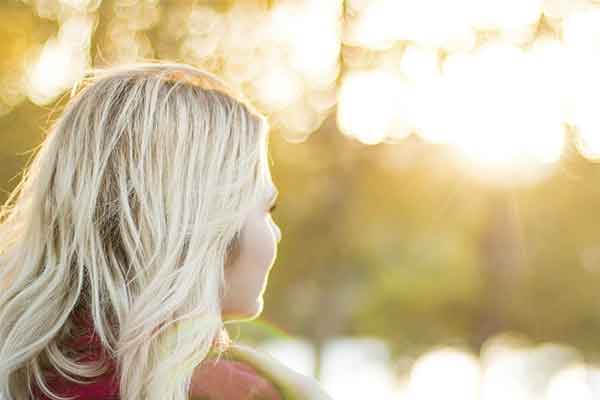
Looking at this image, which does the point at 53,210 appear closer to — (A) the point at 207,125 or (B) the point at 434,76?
(A) the point at 207,125

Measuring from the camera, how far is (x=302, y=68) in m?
16.3

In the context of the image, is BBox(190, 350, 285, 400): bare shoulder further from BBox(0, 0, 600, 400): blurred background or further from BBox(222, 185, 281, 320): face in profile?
BBox(0, 0, 600, 400): blurred background

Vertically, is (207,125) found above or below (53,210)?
above

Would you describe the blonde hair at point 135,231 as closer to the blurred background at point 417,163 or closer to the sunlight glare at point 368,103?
the blurred background at point 417,163

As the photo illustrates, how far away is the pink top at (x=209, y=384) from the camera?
6.56ft

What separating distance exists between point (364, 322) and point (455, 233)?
252 centimetres

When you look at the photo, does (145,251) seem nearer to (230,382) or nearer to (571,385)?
(230,382)

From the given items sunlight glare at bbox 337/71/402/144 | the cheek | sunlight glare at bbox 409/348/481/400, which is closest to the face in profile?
the cheek

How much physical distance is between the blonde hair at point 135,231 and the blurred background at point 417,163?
38.8ft

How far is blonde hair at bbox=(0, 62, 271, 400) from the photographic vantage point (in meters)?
2.07

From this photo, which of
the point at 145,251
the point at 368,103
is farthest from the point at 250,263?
the point at 368,103

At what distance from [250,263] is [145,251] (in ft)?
0.77

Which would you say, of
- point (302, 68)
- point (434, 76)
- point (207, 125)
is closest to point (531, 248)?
point (434, 76)

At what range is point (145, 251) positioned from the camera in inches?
84.7
